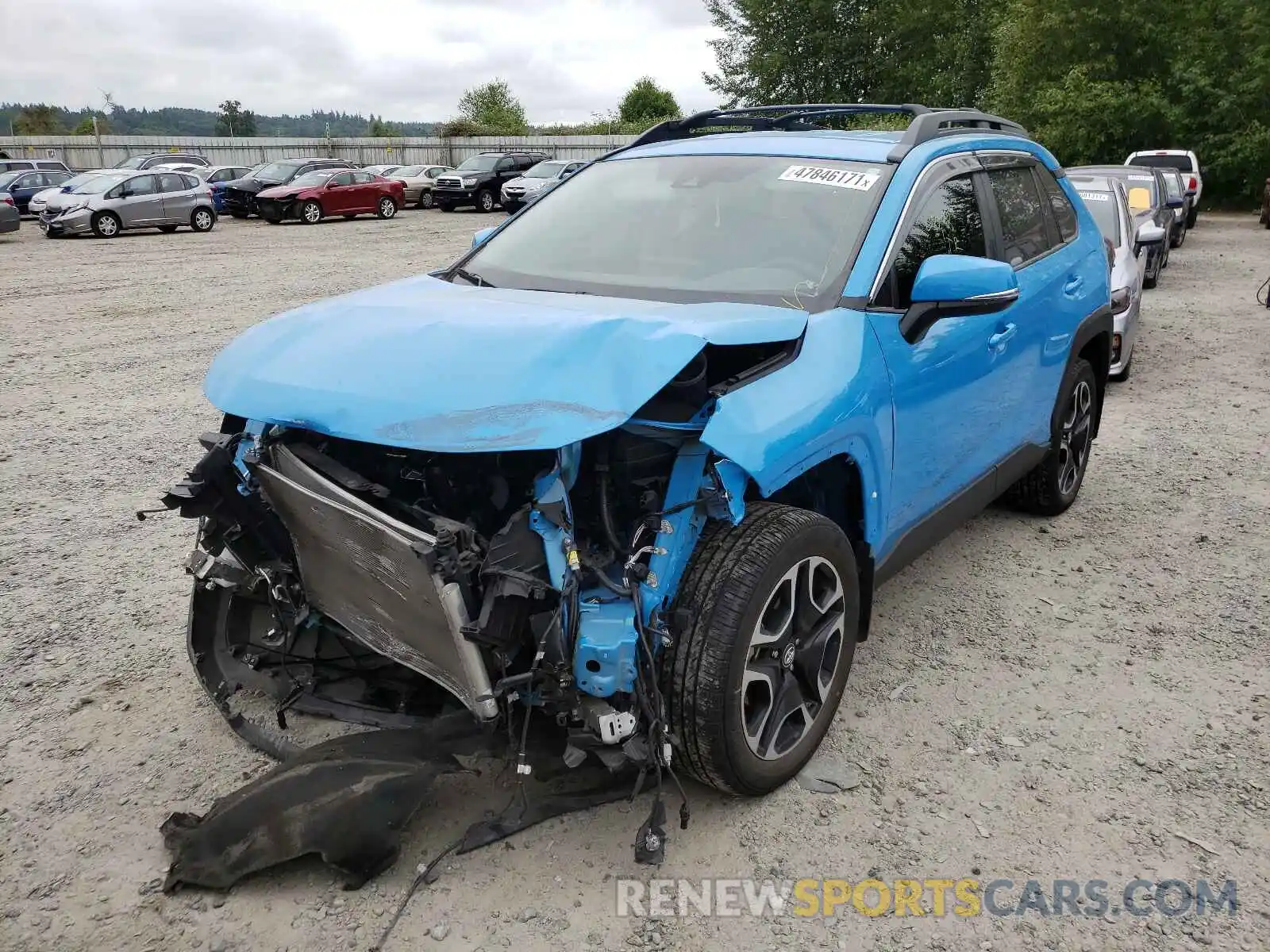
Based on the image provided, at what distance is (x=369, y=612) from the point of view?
110 inches

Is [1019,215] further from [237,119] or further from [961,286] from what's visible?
[237,119]

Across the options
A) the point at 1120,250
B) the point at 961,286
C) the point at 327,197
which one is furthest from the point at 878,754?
the point at 327,197

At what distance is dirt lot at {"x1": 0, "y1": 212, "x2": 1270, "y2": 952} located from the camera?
251cm

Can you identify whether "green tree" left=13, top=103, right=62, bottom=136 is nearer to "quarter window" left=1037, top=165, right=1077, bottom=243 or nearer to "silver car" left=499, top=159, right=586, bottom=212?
"silver car" left=499, top=159, right=586, bottom=212

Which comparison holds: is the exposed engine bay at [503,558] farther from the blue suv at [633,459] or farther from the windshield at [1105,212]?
the windshield at [1105,212]

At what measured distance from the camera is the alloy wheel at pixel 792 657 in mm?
2805

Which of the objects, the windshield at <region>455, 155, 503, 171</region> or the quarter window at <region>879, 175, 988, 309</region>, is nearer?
the quarter window at <region>879, 175, 988, 309</region>

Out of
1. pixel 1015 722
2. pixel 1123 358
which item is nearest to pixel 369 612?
pixel 1015 722

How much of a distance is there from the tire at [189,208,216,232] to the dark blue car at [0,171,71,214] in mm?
5498

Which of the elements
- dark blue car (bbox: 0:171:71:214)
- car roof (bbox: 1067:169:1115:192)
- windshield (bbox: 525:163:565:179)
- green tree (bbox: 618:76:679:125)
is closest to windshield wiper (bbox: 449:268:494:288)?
car roof (bbox: 1067:169:1115:192)

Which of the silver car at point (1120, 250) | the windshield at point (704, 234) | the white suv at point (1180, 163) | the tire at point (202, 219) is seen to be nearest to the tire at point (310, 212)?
the tire at point (202, 219)

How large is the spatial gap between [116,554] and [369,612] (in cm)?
261

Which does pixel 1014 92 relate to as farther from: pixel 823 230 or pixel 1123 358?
pixel 823 230

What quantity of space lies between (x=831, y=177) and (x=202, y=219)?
23.3 metres
